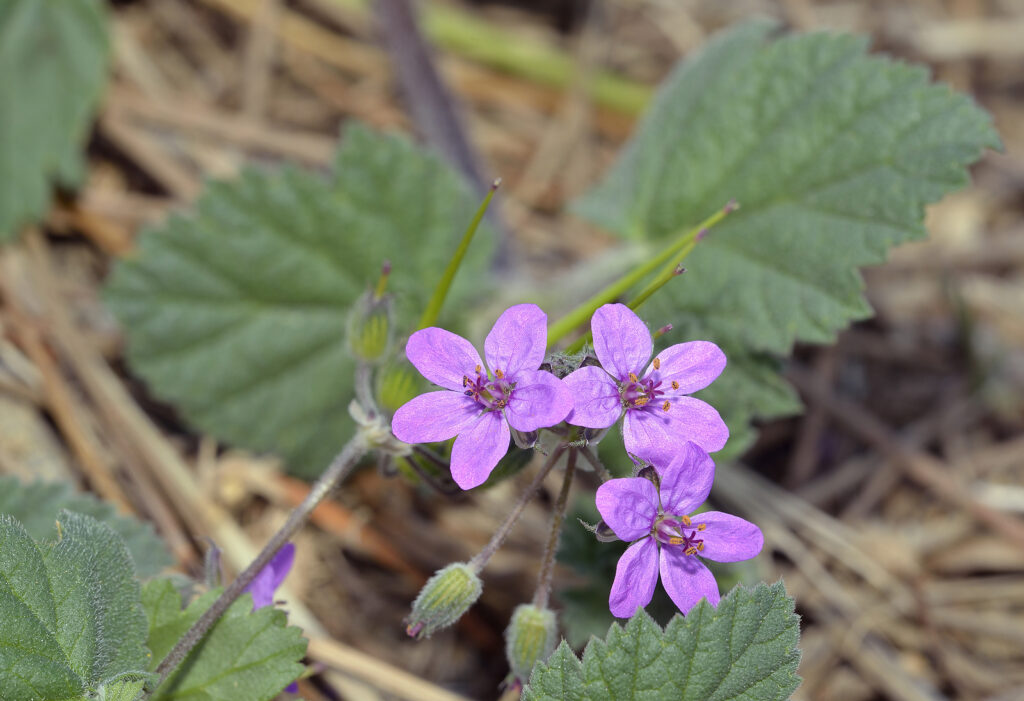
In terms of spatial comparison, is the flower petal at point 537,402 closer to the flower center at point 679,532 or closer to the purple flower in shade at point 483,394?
the purple flower in shade at point 483,394

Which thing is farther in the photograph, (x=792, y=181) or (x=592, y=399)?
(x=792, y=181)

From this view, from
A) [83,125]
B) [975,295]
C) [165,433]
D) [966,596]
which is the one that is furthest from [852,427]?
[83,125]

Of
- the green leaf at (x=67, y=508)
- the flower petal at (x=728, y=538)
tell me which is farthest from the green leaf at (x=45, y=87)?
the flower petal at (x=728, y=538)

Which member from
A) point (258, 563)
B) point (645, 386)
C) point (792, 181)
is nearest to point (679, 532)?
point (645, 386)

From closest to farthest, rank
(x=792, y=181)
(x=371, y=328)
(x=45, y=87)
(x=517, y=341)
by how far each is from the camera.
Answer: (x=517, y=341) < (x=371, y=328) < (x=792, y=181) < (x=45, y=87)

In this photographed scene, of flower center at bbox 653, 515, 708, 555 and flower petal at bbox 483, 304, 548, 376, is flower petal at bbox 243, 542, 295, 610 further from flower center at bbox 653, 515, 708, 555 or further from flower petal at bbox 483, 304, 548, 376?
flower center at bbox 653, 515, 708, 555

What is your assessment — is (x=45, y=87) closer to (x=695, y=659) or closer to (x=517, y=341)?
(x=517, y=341)

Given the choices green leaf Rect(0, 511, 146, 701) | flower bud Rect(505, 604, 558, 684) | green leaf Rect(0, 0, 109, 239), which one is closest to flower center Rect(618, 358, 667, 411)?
flower bud Rect(505, 604, 558, 684)
